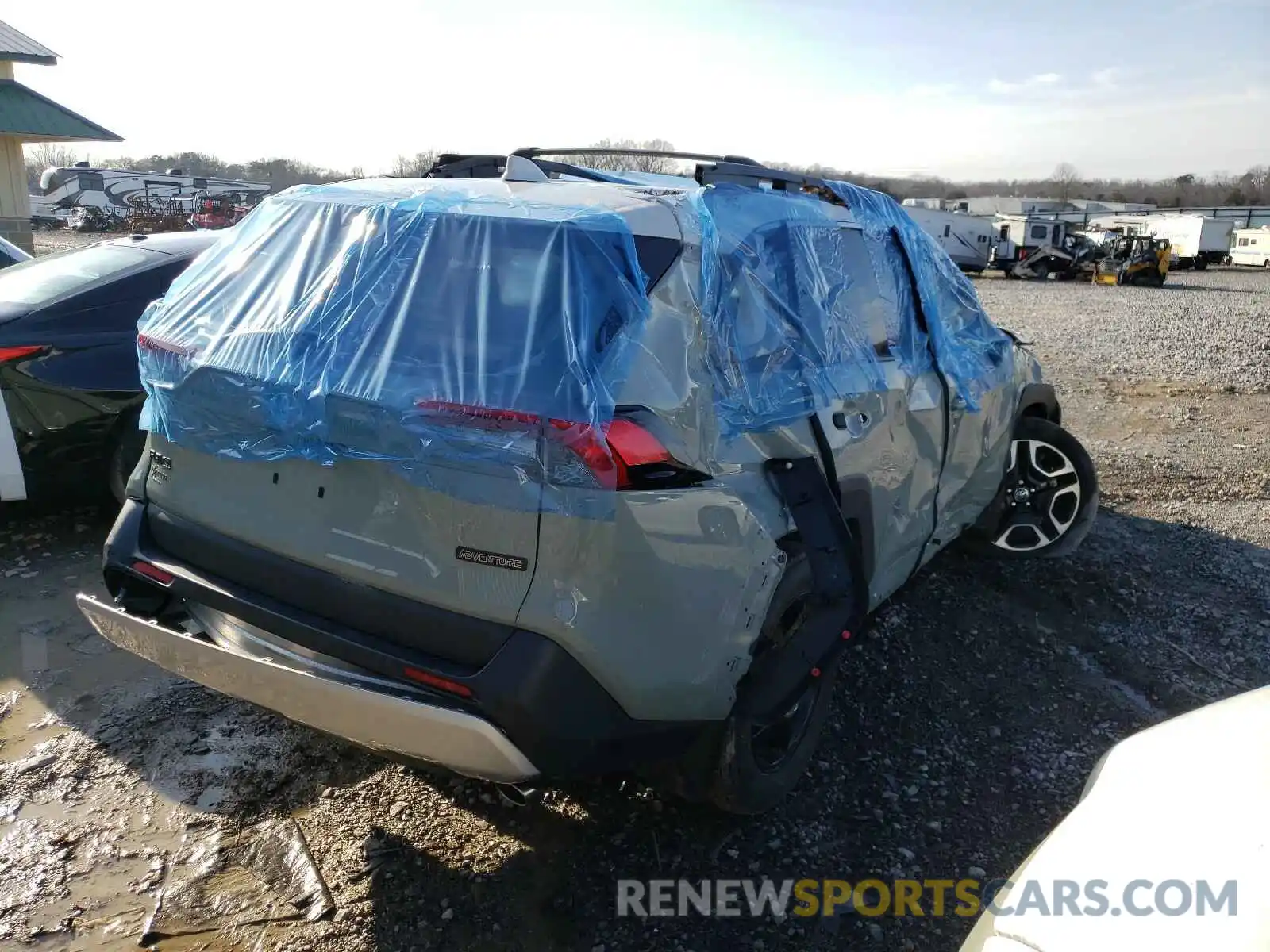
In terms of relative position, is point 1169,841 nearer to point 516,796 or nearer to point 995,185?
point 516,796

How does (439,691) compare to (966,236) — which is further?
(966,236)

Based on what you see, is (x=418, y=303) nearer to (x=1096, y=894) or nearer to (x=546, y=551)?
(x=546, y=551)

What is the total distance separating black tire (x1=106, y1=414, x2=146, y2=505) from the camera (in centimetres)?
473

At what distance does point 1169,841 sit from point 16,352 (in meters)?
4.94

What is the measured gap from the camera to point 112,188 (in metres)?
43.4

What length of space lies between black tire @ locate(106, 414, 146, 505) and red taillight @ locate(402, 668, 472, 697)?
10.4 feet

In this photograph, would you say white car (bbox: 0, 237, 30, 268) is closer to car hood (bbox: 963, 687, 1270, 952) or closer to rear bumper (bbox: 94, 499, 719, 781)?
rear bumper (bbox: 94, 499, 719, 781)

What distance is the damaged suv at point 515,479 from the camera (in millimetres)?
2219

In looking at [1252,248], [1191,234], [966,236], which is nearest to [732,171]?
[966,236]

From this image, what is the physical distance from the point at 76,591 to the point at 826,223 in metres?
3.71

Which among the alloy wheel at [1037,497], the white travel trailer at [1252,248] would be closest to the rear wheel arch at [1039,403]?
the alloy wheel at [1037,497]

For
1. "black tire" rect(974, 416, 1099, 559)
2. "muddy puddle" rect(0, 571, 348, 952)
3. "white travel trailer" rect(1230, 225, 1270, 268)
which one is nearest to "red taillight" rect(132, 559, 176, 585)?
"muddy puddle" rect(0, 571, 348, 952)

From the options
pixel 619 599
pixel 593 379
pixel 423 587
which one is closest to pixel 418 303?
pixel 593 379

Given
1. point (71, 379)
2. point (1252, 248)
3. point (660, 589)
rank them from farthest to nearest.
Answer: point (1252, 248) < point (71, 379) < point (660, 589)
